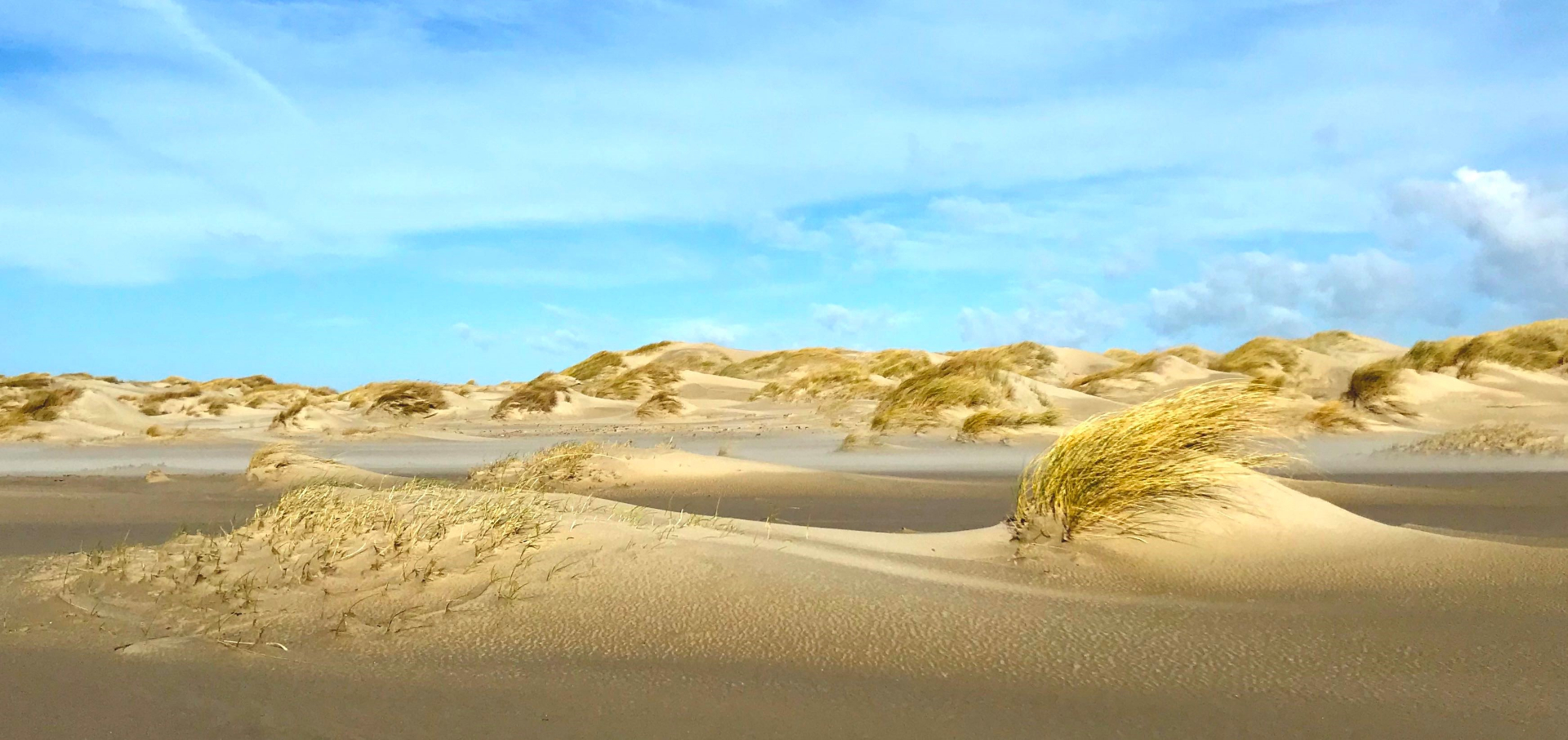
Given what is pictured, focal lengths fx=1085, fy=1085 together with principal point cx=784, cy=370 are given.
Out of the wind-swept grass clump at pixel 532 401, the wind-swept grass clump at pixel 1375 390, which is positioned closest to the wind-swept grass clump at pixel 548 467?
the wind-swept grass clump at pixel 532 401

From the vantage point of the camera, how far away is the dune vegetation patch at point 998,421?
1455cm

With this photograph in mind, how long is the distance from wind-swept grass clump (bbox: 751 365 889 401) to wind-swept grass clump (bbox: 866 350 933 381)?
3.81 feet

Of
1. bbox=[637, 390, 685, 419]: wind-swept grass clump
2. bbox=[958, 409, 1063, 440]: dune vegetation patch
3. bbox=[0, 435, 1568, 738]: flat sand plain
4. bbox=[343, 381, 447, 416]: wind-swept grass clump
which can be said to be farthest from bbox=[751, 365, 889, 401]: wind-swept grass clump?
bbox=[0, 435, 1568, 738]: flat sand plain

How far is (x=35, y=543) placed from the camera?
6332 millimetres

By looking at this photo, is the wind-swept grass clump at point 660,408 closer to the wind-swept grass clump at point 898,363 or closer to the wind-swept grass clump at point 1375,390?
the wind-swept grass clump at point 898,363

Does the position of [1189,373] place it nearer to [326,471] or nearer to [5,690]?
[326,471]

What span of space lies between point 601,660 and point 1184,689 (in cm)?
172

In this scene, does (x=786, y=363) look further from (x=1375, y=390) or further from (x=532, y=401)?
(x=1375, y=390)

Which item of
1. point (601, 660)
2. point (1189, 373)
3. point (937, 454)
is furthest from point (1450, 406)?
point (601, 660)

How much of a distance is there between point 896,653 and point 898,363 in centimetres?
2638

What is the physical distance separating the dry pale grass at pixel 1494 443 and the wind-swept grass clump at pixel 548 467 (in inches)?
362

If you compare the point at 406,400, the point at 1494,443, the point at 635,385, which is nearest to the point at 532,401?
the point at 406,400

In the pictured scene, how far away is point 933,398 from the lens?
16500 mm

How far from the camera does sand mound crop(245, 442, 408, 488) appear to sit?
960cm
